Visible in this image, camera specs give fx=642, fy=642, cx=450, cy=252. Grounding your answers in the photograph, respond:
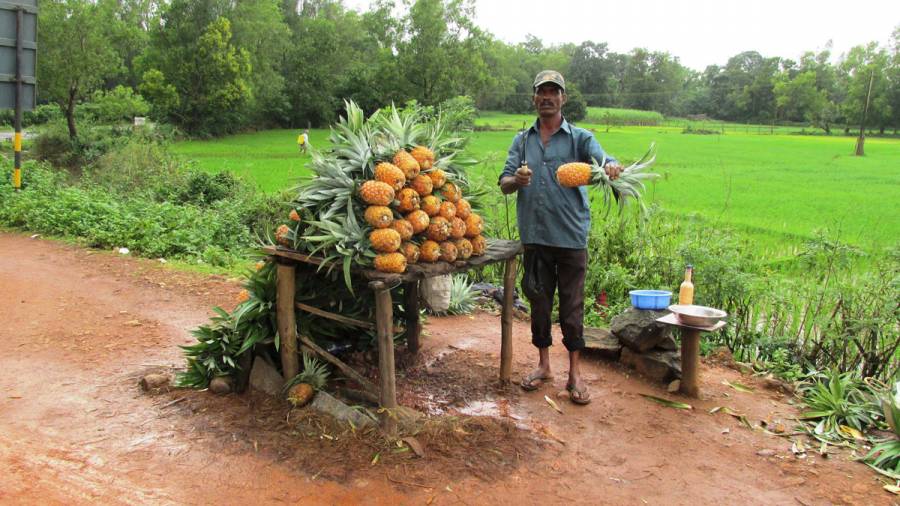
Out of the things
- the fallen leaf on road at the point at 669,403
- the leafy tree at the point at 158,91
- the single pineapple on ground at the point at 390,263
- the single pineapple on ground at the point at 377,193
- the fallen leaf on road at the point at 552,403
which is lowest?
the fallen leaf on road at the point at 552,403

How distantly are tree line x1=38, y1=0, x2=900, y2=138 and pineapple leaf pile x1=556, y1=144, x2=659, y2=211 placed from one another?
49.6 ft

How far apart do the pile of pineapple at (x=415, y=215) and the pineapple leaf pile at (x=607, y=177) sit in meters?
0.62

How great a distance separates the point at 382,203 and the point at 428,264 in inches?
16.8

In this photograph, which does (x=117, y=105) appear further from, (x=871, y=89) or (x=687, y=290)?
(x=871, y=89)

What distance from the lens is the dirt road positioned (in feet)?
10.1

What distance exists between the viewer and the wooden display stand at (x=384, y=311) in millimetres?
3453

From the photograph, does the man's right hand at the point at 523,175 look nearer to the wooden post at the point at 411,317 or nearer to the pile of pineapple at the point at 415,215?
the pile of pineapple at the point at 415,215

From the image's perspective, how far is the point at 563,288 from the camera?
4.17m

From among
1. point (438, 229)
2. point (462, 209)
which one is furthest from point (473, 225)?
point (438, 229)

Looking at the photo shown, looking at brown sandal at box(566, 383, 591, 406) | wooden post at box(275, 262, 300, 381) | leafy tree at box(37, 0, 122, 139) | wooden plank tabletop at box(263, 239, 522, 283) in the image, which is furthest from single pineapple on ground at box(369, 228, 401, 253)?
leafy tree at box(37, 0, 122, 139)

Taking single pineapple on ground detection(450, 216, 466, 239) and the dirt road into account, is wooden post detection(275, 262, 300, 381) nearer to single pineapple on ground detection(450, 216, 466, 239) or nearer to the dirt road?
the dirt road

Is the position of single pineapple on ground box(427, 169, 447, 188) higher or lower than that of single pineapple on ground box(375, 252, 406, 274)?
higher

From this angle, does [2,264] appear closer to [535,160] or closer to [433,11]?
[535,160]

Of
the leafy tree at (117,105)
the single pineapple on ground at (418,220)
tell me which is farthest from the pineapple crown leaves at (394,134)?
the leafy tree at (117,105)
